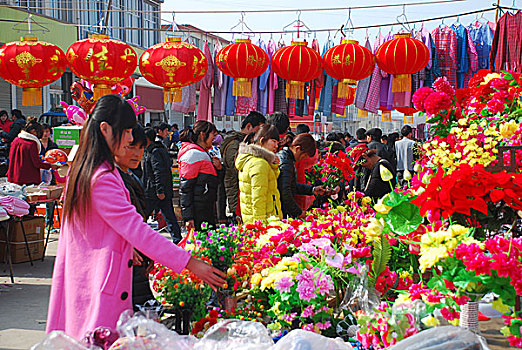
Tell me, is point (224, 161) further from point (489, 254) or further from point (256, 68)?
point (489, 254)

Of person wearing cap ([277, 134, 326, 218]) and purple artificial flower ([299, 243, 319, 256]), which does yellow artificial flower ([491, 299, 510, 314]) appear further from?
person wearing cap ([277, 134, 326, 218])

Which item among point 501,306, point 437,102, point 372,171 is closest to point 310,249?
point 501,306

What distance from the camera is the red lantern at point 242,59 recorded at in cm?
648

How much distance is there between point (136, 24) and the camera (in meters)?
25.0

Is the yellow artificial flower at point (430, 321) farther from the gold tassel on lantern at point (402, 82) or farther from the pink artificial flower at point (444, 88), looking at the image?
the gold tassel on lantern at point (402, 82)

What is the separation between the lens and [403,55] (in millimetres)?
6402

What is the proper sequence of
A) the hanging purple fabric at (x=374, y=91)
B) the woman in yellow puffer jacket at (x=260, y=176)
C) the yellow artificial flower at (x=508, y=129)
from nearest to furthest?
the yellow artificial flower at (x=508, y=129)
the woman in yellow puffer jacket at (x=260, y=176)
the hanging purple fabric at (x=374, y=91)

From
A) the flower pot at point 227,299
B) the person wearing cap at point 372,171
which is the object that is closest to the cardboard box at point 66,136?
the person wearing cap at point 372,171

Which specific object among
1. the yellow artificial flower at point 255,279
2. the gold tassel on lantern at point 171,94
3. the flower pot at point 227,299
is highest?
the gold tassel on lantern at point 171,94

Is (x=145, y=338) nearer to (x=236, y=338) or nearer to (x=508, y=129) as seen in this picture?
(x=236, y=338)

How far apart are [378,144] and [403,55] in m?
1.91

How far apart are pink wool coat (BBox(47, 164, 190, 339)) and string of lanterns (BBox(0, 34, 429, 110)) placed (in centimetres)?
439

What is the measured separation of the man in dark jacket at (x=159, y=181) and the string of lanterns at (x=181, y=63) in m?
0.72

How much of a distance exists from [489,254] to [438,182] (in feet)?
1.15
